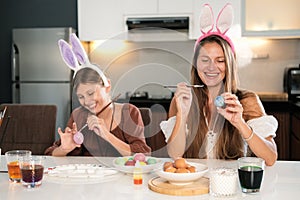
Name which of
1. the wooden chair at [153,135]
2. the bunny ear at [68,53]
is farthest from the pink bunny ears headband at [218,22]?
the bunny ear at [68,53]

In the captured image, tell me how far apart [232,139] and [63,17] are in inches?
116

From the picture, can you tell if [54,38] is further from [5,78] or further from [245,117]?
[245,117]

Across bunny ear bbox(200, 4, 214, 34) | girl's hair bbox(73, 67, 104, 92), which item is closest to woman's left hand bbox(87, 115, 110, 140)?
girl's hair bbox(73, 67, 104, 92)

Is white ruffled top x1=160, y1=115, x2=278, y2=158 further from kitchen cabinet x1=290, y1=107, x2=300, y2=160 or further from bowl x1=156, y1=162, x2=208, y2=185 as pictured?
kitchen cabinet x1=290, y1=107, x2=300, y2=160

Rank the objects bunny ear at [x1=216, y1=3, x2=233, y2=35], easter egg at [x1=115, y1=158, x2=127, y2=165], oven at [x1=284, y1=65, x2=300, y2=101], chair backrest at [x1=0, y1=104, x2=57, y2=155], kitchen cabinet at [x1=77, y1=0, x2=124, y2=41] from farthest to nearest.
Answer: kitchen cabinet at [x1=77, y1=0, x2=124, y2=41], oven at [x1=284, y1=65, x2=300, y2=101], chair backrest at [x1=0, y1=104, x2=57, y2=155], bunny ear at [x1=216, y1=3, x2=233, y2=35], easter egg at [x1=115, y1=158, x2=127, y2=165]

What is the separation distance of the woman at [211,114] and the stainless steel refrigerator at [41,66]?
7.22ft

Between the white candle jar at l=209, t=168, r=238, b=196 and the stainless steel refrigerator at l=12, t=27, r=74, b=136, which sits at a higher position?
the stainless steel refrigerator at l=12, t=27, r=74, b=136

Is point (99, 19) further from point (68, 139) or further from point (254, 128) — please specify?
point (254, 128)

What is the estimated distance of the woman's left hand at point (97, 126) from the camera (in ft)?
6.41

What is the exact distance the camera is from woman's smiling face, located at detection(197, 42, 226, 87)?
2.04 m

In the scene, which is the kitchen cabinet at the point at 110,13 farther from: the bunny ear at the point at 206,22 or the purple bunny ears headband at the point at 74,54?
the purple bunny ears headband at the point at 74,54

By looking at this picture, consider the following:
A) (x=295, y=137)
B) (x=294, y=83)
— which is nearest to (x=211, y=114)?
(x=295, y=137)

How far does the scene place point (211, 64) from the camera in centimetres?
206

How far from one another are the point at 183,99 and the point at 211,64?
0.64 ft
